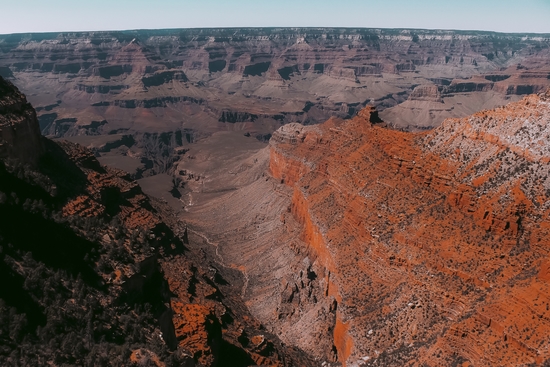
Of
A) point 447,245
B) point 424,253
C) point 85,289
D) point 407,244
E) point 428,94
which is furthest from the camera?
point 428,94

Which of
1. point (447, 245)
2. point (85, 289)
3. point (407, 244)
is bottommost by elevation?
point (407, 244)

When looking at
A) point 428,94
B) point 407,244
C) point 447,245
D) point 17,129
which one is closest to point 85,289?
point 17,129

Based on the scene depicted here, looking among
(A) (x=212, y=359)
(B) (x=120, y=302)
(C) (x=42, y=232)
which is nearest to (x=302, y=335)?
(A) (x=212, y=359)

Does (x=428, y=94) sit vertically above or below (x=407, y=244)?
below

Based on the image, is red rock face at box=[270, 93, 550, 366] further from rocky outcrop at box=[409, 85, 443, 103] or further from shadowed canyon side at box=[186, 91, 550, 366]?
rocky outcrop at box=[409, 85, 443, 103]

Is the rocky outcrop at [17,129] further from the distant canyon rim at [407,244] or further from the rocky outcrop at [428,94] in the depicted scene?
the rocky outcrop at [428,94]

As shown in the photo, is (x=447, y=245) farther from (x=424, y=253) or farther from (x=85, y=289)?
(x=85, y=289)
